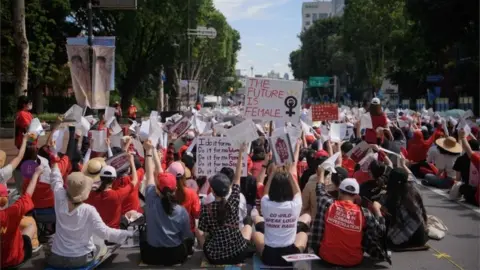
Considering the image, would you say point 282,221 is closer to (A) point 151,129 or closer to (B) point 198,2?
(A) point 151,129

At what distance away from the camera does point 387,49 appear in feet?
173

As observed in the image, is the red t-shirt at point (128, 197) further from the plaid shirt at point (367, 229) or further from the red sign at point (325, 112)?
the red sign at point (325, 112)

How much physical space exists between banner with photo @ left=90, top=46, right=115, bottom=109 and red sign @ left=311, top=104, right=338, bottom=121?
5.06m

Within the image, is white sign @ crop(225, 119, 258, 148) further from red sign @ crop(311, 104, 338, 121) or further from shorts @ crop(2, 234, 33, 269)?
red sign @ crop(311, 104, 338, 121)

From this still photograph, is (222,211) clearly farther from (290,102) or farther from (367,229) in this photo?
(290,102)

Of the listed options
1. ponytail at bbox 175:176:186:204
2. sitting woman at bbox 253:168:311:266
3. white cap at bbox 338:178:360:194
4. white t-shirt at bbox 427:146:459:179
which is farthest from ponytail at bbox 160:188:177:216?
white t-shirt at bbox 427:146:459:179

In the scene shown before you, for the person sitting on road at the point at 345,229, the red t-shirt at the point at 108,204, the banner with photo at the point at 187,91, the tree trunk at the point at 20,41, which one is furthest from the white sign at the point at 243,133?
the banner with photo at the point at 187,91

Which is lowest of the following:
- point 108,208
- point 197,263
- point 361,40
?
point 197,263

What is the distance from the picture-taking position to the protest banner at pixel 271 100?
830 cm

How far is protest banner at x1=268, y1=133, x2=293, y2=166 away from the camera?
7.05 meters

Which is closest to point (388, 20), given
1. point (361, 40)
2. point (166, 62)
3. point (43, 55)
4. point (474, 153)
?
point (361, 40)

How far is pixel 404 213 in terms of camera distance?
7.02 m

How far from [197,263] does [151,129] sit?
6.65 ft

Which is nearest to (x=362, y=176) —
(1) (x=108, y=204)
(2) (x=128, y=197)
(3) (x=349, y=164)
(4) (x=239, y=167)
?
(3) (x=349, y=164)
